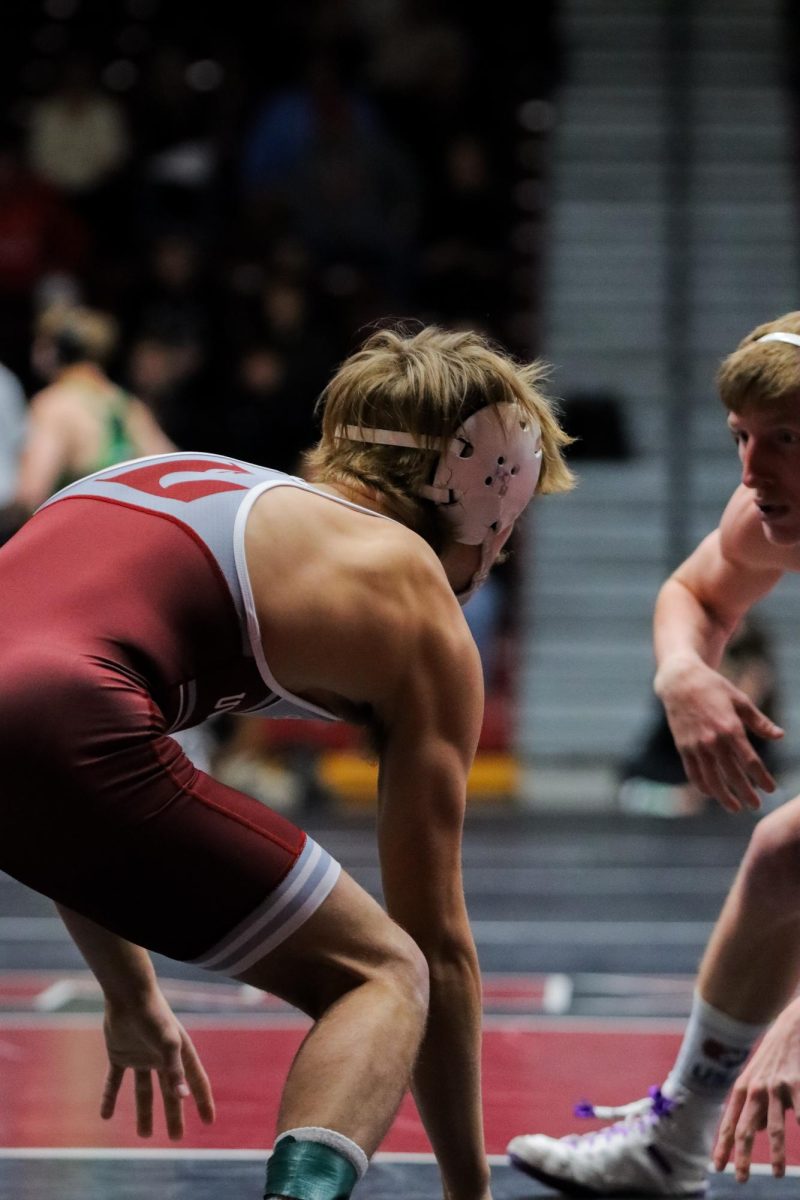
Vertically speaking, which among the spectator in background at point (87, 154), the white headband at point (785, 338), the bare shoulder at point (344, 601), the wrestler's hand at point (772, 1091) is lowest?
the wrestler's hand at point (772, 1091)

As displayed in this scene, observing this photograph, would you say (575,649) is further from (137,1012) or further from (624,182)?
(137,1012)

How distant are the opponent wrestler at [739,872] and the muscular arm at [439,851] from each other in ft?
1.35

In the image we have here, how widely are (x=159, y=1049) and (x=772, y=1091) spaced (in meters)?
0.85

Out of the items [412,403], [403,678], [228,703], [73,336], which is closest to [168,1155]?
[228,703]

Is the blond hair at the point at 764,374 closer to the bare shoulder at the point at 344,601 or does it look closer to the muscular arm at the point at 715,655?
the muscular arm at the point at 715,655

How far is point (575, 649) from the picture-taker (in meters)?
10.8

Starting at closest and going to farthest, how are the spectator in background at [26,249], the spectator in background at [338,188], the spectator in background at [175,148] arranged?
the spectator in background at [26,249] → the spectator in background at [338,188] → the spectator in background at [175,148]

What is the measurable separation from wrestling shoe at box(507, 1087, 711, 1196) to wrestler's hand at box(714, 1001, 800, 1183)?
1.84 feet

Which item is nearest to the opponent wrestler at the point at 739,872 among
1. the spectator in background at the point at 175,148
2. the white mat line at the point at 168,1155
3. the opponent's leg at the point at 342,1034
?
the white mat line at the point at 168,1155

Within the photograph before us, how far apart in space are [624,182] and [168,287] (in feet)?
11.2

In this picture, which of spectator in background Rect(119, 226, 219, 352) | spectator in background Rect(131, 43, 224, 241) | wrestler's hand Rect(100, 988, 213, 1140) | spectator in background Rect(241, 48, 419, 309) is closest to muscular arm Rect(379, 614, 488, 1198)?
wrestler's hand Rect(100, 988, 213, 1140)

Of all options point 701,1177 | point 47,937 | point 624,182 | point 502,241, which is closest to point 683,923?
point 47,937

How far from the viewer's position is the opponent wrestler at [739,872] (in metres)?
2.97

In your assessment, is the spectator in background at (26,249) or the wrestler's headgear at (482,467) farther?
the spectator in background at (26,249)
